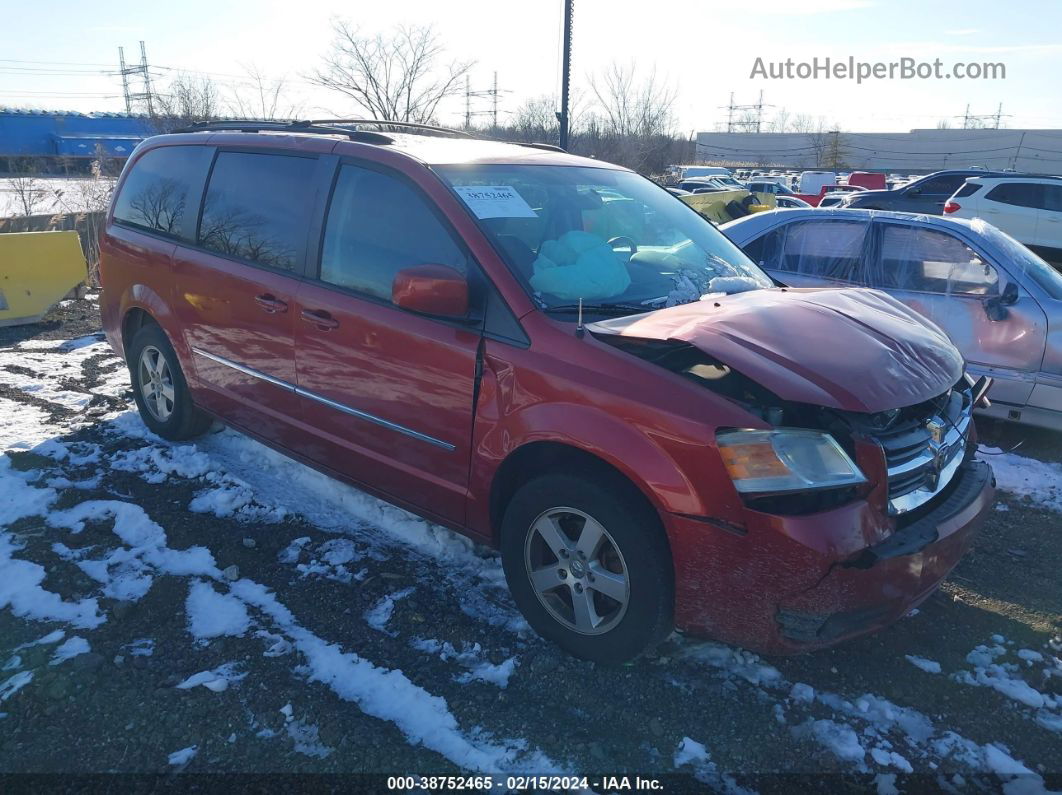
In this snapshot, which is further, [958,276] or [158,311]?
[958,276]

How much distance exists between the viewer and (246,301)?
3984mm

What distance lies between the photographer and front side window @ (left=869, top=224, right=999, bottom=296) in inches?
217

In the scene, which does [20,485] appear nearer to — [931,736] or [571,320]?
[571,320]

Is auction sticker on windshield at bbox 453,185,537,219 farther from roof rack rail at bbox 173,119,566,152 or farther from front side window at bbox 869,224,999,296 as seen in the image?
front side window at bbox 869,224,999,296

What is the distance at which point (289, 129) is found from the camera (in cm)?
440

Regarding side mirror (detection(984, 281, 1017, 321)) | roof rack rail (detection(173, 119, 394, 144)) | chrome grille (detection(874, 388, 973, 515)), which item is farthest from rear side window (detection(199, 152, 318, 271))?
side mirror (detection(984, 281, 1017, 321))

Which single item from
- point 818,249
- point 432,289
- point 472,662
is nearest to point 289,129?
point 432,289

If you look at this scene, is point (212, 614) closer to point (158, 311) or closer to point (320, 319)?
point (320, 319)

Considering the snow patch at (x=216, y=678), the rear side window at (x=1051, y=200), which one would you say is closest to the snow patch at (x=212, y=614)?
the snow patch at (x=216, y=678)

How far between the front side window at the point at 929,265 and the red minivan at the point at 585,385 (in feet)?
7.88

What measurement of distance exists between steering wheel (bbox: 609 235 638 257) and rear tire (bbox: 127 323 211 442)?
9.45 feet

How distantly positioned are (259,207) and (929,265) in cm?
481

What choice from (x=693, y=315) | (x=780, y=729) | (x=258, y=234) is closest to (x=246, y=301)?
(x=258, y=234)

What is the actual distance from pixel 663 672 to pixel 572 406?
112 cm
